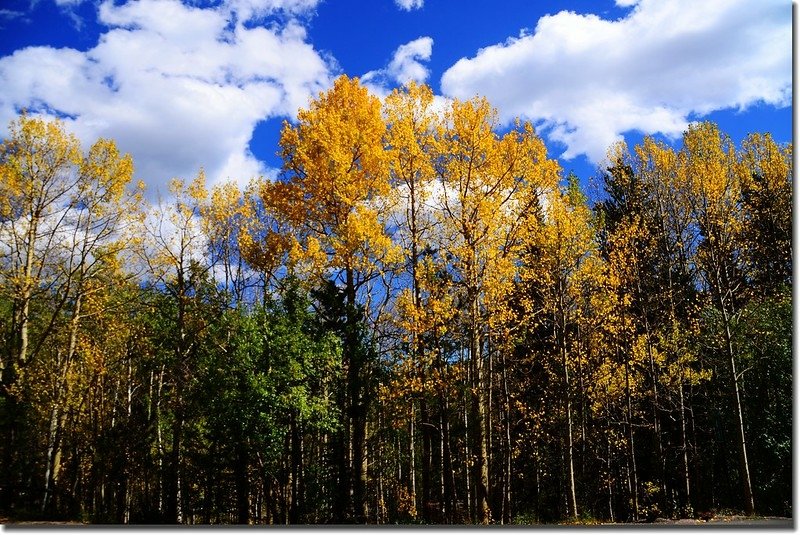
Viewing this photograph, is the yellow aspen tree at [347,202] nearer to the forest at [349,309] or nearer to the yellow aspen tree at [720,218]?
the forest at [349,309]

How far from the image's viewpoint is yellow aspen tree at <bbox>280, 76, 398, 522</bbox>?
703cm

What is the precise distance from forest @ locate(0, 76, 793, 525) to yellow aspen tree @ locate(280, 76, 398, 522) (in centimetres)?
3

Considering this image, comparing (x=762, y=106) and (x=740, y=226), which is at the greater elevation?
(x=762, y=106)

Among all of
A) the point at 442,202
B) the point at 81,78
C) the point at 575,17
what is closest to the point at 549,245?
the point at 442,202

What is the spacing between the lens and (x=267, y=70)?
18.2 feet

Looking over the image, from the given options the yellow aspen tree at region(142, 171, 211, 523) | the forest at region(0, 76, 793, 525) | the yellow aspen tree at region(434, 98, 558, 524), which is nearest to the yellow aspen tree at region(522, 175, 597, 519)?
the forest at region(0, 76, 793, 525)

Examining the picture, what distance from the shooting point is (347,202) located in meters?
7.25

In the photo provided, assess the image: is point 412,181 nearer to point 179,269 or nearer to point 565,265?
point 565,265

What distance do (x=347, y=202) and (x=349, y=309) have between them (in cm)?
154

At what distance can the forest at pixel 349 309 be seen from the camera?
625 centimetres

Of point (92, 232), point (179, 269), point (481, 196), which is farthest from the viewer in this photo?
point (179, 269)

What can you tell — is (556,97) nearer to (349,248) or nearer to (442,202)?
(442,202)

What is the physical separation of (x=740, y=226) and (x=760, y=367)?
2.18m

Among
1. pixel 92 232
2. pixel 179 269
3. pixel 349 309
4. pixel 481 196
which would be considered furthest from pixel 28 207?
pixel 481 196
